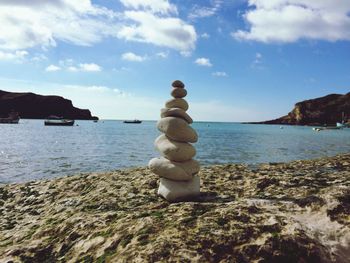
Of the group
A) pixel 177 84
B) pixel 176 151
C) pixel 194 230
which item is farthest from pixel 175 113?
pixel 194 230

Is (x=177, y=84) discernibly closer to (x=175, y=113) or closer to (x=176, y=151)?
(x=175, y=113)

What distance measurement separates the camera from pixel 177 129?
10.9 m

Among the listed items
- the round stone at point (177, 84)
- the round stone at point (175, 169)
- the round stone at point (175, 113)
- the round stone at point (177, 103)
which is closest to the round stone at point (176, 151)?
the round stone at point (175, 169)

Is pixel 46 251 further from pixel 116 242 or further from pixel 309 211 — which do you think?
pixel 309 211

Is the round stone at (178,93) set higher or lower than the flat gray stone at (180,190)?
higher

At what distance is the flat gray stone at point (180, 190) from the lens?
10.5 meters

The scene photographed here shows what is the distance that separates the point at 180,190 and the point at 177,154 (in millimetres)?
1109

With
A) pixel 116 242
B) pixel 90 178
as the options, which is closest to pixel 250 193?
pixel 116 242

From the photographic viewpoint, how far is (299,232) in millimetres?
7133

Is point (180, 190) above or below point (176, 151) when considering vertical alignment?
below

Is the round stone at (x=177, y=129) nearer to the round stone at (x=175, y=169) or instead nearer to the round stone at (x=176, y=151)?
the round stone at (x=176, y=151)

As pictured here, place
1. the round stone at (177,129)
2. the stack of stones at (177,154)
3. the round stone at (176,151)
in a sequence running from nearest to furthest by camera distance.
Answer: the stack of stones at (177,154)
the round stone at (176,151)
the round stone at (177,129)

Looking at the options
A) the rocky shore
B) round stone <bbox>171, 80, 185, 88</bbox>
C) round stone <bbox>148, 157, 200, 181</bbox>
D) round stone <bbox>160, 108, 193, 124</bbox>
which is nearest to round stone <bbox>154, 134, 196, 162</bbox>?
round stone <bbox>148, 157, 200, 181</bbox>

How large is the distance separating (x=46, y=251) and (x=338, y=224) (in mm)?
6568
